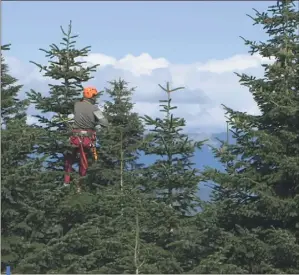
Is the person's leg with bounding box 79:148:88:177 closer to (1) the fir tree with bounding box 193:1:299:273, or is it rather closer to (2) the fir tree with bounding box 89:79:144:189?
(2) the fir tree with bounding box 89:79:144:189

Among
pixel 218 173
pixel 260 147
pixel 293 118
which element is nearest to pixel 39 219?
pixel 218 173

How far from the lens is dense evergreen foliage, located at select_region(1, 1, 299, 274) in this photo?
1031 cm

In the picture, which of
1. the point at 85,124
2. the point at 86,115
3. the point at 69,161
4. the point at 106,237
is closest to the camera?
the point at 106,237

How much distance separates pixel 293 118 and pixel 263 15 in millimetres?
1956

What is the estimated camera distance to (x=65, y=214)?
11.6m

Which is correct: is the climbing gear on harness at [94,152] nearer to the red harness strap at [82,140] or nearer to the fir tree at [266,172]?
the red harness strap at [82,140]

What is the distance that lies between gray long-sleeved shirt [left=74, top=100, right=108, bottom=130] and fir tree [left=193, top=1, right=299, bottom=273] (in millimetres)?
2510

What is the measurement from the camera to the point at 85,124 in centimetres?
1242

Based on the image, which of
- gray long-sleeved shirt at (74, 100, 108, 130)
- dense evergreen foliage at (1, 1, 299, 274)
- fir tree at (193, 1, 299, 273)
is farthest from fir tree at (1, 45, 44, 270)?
fir tree at (193, 1, 299, 273)

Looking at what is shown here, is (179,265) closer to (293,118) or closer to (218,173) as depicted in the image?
(218,173)

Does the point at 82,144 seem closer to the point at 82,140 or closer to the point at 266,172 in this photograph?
the point at 82,140

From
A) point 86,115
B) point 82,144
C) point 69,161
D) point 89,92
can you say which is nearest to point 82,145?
point 82,144

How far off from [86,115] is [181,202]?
8.18ft

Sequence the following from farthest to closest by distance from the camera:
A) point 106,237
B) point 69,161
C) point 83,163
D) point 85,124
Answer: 1. point 69,161
2. point 83,163
3. point 85,124
4. point 106,237
